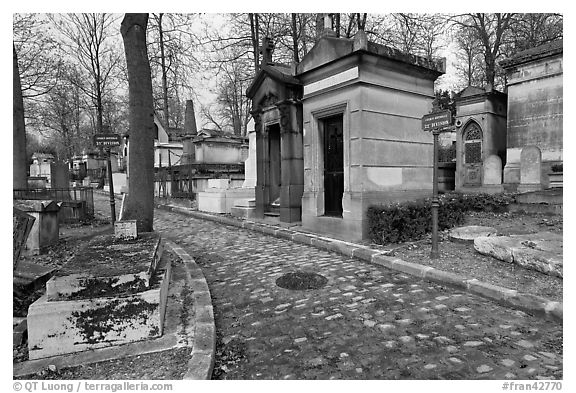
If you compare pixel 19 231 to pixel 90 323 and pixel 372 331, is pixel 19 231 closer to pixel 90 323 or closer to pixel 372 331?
pixel 90 323

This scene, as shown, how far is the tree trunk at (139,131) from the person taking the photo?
6.02 m

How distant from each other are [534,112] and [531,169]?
3471 mm

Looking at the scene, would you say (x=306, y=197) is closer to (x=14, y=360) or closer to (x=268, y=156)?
(x=268, y=156)

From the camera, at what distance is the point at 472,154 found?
53.7ft

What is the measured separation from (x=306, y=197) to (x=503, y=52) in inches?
847

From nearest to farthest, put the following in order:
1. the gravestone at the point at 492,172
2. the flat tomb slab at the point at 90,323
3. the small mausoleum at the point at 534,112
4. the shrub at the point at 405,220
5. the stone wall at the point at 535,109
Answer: the flat tomb slab at the point at 90,323 < the shrub at the point at 405,220 < the small mausoleum at the point at 534,112 < the stone wall at the point at 535,109 < the gravestone at the point at 492,172

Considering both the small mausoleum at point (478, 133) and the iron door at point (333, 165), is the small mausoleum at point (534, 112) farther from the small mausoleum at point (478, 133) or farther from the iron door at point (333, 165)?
the iron door at point (333, 165)

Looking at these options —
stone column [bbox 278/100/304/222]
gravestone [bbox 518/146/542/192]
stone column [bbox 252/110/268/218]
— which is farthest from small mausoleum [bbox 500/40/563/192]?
stone column [bbox 252/110/268/218]

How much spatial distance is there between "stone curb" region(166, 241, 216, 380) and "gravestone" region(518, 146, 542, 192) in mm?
12353

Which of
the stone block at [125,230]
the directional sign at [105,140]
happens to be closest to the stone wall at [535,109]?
the stone block at [125,230]

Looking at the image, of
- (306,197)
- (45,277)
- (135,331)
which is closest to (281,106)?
(306,197)

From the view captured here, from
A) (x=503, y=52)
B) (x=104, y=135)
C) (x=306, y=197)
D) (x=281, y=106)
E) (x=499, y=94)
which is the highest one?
(x=503, y=52)

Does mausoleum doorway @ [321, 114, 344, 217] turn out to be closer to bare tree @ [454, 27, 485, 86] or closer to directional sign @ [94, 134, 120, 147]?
directional sign @ [94, 134, 120, 147]

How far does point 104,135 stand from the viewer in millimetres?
9141
